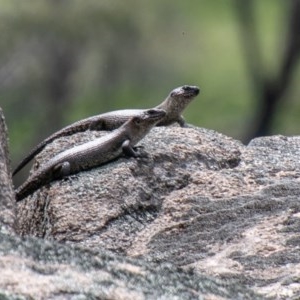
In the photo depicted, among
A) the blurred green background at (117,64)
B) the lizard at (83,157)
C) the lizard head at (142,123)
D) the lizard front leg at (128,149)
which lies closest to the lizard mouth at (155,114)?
the lizard head at (142,123)

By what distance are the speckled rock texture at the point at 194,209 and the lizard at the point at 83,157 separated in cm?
9

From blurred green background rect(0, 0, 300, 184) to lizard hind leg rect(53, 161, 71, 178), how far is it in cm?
1271

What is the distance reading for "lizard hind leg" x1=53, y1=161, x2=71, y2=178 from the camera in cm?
891

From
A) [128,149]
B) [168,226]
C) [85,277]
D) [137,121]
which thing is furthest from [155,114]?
[85,277]

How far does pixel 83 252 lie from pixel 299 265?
5.69ft

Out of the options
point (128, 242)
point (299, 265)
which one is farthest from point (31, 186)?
point (299, 265)

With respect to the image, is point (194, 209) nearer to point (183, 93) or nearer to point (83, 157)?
point (83, 157)

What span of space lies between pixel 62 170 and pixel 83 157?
267 mm

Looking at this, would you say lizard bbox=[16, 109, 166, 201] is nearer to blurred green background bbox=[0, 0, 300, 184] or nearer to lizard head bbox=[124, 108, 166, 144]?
lizard head bbox=[124, 108, 166, 144]

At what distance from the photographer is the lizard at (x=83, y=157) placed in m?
9.05

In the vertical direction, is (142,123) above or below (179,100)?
above

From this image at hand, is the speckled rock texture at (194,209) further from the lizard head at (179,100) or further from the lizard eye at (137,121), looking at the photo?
the lizard head at (179,100)

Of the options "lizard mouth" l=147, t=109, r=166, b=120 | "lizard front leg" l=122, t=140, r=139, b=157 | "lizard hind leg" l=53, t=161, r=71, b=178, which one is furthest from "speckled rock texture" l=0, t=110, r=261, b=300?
"lizard mouth" l=147, t=109, r=166, b=120

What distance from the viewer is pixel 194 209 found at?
8.05 metres
